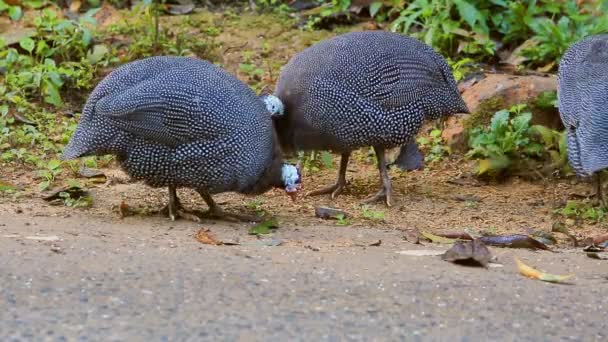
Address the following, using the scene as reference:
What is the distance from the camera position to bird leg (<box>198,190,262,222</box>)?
595 centimetres

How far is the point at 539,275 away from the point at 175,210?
230 cm

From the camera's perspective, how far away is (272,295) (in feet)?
12.1

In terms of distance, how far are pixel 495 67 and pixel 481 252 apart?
4.39m

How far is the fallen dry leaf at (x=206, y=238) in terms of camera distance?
4.98 meters

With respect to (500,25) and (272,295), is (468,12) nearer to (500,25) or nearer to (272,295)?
(500,25)

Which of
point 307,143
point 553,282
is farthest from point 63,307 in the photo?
point 307,143

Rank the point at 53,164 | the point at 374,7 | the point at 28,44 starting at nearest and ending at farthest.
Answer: the point at 53,164
the point at 28,44
the point at 374,7

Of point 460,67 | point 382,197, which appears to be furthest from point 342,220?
point 460,67

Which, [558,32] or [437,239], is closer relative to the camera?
[437,239]

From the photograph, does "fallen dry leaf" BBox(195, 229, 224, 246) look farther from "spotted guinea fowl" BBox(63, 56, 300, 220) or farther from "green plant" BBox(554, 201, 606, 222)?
"green plant" BBox(554, 201, 606, 222)

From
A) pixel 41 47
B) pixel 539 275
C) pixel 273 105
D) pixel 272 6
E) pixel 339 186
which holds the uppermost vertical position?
pixel 539 275

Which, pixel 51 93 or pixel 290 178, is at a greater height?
pixel 290 178

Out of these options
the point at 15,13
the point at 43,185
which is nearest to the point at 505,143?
the point at 43,185

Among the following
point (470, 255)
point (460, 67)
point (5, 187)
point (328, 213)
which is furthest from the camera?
point (460, 67)
